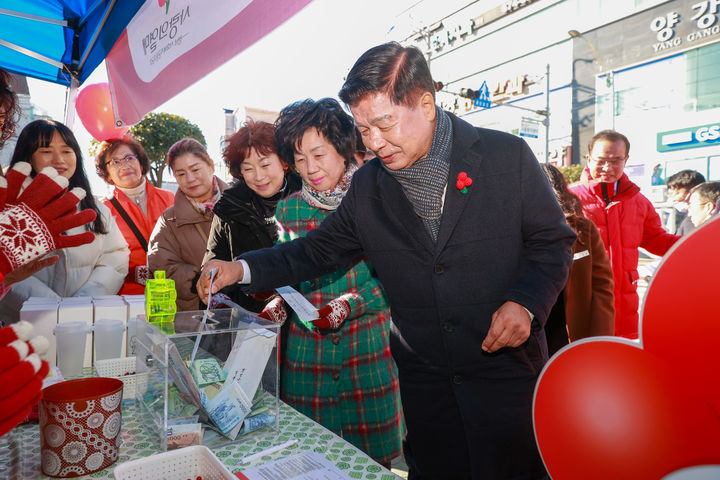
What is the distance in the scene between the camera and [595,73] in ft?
56.7

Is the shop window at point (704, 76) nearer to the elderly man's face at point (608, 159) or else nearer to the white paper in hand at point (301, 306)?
the elderly man's face at point (608, 159)

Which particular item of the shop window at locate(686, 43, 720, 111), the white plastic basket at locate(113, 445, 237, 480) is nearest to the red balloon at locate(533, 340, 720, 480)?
the white plastic basket at locate(113, 445, 237, 480)

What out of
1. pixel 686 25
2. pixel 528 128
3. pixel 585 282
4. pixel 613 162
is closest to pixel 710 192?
pixel 613 162

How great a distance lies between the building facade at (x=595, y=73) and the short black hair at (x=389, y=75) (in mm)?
12193

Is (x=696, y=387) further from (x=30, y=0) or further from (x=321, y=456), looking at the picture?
(x=30, y=0)

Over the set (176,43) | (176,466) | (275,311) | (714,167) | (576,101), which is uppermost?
(576,101)

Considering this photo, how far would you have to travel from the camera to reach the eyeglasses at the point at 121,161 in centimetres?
345

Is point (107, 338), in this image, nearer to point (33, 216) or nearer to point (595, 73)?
point (33, 216)

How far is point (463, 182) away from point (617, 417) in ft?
2.32

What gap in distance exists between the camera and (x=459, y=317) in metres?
1.28

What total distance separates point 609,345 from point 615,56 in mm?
19510

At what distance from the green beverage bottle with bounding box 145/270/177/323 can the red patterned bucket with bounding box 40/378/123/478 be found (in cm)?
30

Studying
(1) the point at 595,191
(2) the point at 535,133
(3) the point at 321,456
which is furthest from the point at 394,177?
(2) the point at 535,133

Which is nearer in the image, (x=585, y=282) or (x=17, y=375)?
(x=17, y=375)
